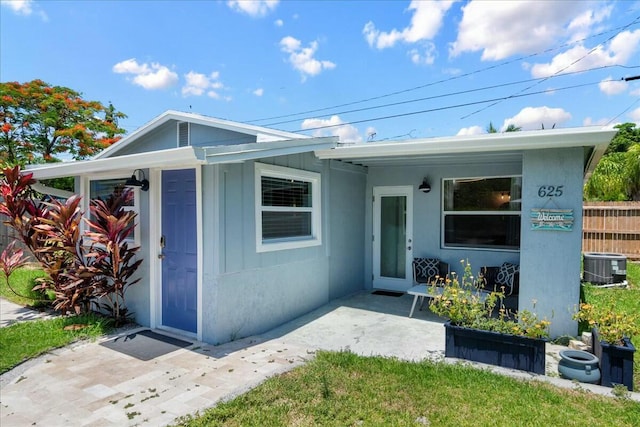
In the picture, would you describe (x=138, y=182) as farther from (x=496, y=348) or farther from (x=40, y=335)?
(x=496, y=348)

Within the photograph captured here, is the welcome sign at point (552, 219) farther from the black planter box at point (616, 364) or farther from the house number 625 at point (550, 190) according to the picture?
the black planter box at point (616, 364)

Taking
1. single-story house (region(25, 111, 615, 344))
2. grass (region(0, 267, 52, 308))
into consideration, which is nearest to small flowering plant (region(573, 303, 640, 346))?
single-story house (region(25, 111, 615, 344))

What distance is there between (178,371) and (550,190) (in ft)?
16.4

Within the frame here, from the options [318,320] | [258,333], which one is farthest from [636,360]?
[258,333]

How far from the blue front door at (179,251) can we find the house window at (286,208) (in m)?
0.90

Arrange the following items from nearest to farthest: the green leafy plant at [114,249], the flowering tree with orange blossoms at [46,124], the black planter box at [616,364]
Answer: the black planter box at [616,364] → the green leafy plant at [114,249] → the flowering tree with orange blossoms at [46,124]

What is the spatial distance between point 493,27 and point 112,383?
486 inches

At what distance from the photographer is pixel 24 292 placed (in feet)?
24.6

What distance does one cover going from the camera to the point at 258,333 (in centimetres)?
532

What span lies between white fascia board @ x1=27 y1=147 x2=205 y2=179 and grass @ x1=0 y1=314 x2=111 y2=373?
2264 millimetres

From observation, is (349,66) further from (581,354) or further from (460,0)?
(581,354)

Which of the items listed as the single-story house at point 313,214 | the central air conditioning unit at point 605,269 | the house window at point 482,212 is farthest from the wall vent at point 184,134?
the central air conditioning unit at point 605,269

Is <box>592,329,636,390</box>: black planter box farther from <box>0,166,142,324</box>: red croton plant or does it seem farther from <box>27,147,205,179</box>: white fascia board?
<box>0,166,142,324</box>: red croton plant

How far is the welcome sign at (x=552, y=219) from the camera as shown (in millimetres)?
4691
